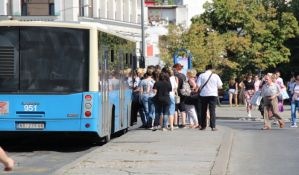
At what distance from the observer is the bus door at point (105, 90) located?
17250 millimetres

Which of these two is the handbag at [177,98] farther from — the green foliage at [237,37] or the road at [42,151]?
the green foliage at [237,37]

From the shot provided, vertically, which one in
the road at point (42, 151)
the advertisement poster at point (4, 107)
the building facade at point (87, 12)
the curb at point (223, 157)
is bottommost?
the road at point (42, 151)

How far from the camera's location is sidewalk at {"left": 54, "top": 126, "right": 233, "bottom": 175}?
1267 centimetres

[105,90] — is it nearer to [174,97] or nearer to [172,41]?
[174,97]

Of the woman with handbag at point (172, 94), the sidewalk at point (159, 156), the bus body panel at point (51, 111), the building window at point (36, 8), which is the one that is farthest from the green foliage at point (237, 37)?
the bus body panel at point (51, 111)

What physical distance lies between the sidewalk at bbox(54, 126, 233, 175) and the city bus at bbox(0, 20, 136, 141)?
1.02m

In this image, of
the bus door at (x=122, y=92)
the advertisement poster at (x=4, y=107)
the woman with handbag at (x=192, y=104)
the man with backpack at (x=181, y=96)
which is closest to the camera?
the advertisement poster at (x=4, y=107)

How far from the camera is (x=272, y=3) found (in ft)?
221

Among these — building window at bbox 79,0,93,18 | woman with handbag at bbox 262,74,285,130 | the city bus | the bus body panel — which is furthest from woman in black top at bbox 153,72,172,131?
building window at bbox 79,0,93,18

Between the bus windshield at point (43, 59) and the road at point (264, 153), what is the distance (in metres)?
3.67

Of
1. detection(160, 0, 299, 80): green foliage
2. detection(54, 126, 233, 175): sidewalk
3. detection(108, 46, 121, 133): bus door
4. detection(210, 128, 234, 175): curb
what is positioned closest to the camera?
detection(54, 126, 233, 175): sidewalk

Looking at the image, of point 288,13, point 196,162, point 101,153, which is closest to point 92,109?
point 101,153

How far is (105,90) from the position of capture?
17578 mm

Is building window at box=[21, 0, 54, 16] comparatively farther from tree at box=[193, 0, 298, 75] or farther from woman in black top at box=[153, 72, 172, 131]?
woman in black top at box=[153, 72, 172, 131]
